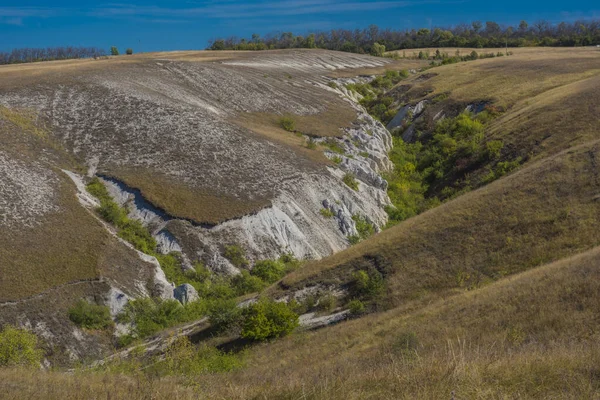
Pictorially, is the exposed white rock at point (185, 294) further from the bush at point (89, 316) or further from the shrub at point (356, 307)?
the shrub at point (356, 307)

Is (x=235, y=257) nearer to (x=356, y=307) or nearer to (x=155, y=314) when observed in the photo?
(x=155, y=314)

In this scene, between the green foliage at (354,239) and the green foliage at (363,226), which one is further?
the green foliage at (363,226)

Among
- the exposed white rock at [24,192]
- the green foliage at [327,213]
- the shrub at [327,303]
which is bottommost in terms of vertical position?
the shrub at [327,303]

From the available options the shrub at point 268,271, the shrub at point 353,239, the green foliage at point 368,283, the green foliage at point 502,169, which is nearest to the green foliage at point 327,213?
the shrub at point 353,239

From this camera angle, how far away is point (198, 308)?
3056cm

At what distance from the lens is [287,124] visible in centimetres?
6044

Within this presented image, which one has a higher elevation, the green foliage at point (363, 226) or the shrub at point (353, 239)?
the green foliage at point (363, 226)

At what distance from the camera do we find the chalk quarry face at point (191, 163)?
3541 cm

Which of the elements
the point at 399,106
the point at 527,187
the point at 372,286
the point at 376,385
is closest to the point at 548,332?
the point at 376,385

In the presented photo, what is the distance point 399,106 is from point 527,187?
5587cm

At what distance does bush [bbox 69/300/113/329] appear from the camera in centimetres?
2609

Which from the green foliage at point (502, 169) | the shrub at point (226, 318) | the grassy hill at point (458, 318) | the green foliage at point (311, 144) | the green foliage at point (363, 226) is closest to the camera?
the grassy hill at point (458, 318)

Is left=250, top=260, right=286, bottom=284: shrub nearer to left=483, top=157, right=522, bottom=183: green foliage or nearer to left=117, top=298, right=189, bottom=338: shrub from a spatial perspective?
left=117, top=298, right=189, bottom=338: shrub

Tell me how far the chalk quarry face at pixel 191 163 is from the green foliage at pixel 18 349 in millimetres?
2532
